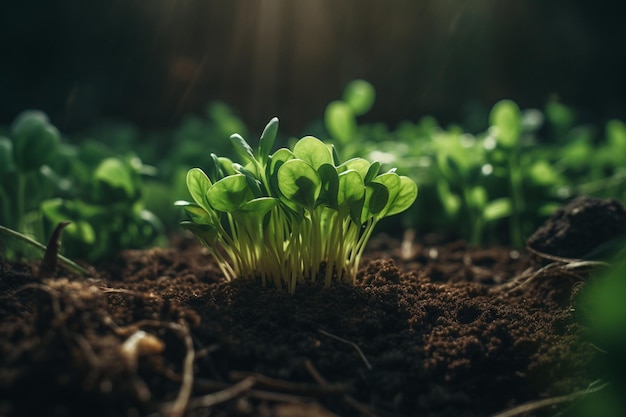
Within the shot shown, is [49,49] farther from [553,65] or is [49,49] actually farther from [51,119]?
[553,65]

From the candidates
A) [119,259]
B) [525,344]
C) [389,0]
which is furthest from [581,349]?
[389,0]

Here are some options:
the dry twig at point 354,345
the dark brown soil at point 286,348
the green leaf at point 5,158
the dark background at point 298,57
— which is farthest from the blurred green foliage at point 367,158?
the dark background at point 298,57

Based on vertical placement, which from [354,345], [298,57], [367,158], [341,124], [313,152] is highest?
[298,57]

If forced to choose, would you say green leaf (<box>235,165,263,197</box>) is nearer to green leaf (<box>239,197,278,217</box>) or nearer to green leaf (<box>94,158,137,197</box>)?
green leaf (<box>239,197,278,217</box>)

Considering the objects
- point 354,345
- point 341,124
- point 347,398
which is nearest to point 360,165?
point 354,345

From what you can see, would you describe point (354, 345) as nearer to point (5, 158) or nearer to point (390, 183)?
point (390, 183)

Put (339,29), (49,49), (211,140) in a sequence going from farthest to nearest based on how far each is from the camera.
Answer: (339,29)
(49,49)
(211,140)
